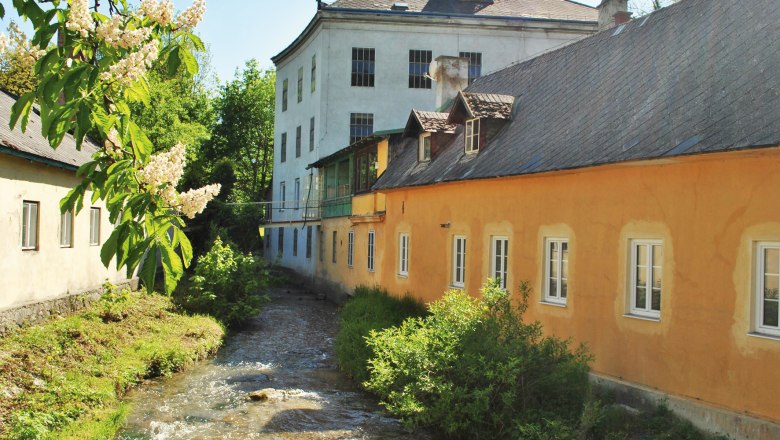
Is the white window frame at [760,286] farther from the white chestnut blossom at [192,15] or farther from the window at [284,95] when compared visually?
the window at [284,95]

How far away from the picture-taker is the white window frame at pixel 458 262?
1775 cm

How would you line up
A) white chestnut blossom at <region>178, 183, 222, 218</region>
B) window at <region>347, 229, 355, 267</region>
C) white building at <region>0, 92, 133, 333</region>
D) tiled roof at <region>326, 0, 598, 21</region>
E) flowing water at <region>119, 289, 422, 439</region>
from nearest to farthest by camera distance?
1. white chestnut blossom at <region>178, 183, 222, 218</region>
2. flowing water at <region>119, 289, 422, 439</region>
3. white building at <region>0, 92, 133, 333</region>
4. window at <region>347, 229, 355, 267</region>
5. tiled roof at <region>326, 0, 598, 21</region>

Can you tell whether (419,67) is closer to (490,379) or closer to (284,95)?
(284,95)

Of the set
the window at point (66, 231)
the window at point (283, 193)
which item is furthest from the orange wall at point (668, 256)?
the window at point (283, 193)

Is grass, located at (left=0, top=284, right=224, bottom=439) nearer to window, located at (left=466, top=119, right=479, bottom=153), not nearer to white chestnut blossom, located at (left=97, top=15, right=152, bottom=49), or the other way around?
white chestnut blossom, located at (left=97, top=15, right=152, bottom=49)

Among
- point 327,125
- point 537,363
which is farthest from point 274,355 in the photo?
point 327,125

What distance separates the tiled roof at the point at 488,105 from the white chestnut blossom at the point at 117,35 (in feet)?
47.1

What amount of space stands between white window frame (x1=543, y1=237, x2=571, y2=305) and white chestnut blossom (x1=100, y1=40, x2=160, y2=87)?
10.5m

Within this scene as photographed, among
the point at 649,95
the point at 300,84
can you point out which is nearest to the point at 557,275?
the point at 649,95

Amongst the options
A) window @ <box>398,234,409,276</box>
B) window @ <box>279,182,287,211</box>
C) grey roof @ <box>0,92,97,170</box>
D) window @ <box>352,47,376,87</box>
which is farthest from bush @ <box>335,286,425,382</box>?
window @ <box>279,182,287,211</box>

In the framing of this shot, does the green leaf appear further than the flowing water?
No

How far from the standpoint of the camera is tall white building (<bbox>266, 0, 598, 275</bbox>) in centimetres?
3672

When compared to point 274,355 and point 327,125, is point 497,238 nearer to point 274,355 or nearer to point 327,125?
point 274,355

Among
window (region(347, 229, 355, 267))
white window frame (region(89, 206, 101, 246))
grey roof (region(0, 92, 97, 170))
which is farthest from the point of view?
window (region(347, 229, 355, 267))
